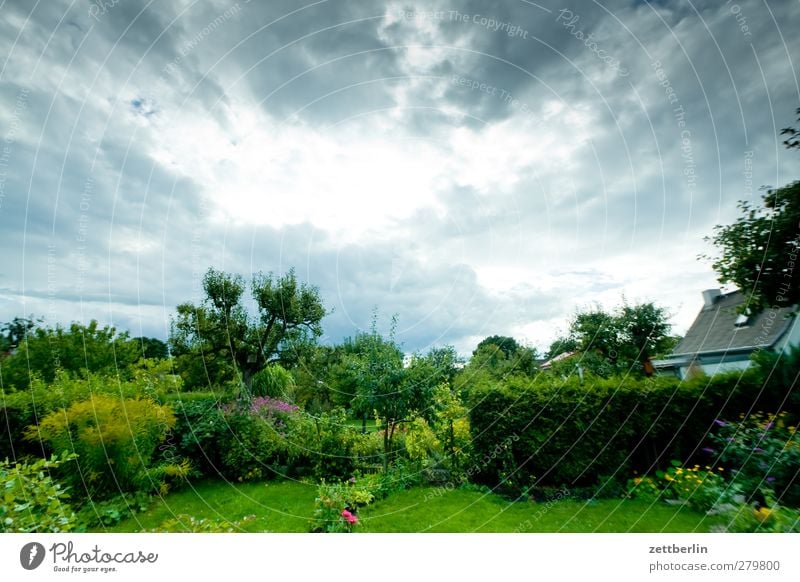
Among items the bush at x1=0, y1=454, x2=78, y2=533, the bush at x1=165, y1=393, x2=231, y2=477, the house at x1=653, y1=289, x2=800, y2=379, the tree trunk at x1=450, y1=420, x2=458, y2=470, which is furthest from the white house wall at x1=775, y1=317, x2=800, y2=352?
the bush at x1=165, y1=393, x2=231, y2=477

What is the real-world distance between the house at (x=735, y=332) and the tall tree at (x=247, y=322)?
743 centimetres

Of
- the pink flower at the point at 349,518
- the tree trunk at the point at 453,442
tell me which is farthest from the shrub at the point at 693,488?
the pink flower at the point at 349,518

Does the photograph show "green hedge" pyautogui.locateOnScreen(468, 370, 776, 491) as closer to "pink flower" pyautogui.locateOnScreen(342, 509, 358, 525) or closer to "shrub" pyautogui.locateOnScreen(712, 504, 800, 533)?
"pink flower" pyautogui.locateOnScreen(342, 509, 358, 525)

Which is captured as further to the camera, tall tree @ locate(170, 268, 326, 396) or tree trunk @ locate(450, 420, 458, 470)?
tall tree @ locate(170, 268, 326, 396)

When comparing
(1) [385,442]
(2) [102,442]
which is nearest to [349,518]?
→ (1) [385,442]

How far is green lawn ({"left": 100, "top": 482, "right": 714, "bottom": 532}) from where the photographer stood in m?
3.93

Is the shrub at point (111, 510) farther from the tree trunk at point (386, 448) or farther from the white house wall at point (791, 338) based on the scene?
the white house wall at point (791, 338)

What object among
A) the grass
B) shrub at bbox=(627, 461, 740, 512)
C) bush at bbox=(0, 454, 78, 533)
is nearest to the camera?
bush at bbox=(0, 454, 78, 533)

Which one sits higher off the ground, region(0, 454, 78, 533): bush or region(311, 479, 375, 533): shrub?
region(0, 454, 78, 533): bush

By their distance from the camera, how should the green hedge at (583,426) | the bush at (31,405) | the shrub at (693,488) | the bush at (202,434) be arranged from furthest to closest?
the bush at (202,434) < the green hedge at (583,426) < the bush at (31,405) < the shrub at (693,488)

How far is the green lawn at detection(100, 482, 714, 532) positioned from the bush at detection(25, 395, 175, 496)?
669 millimetres

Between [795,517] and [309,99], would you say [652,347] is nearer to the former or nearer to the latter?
[795,517]

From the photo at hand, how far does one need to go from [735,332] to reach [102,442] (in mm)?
8688

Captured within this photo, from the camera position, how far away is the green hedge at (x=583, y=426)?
6137 mm
